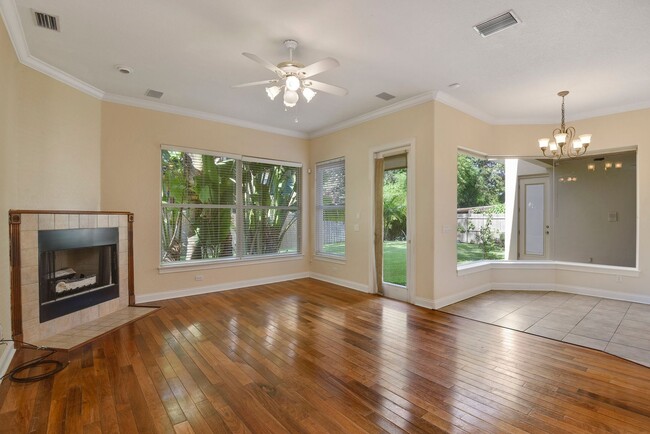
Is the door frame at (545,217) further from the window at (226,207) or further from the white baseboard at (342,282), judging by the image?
the window at (226,207)

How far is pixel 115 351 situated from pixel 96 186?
2.47 meters

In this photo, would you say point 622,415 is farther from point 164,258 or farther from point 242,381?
point 164,258

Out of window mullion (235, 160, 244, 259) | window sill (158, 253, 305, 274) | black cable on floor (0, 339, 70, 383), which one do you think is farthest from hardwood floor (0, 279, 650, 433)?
window mullion (235, 160, 244, 259)

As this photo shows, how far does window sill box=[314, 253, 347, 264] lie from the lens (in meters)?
5.87

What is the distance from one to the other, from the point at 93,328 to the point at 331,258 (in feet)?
12.6

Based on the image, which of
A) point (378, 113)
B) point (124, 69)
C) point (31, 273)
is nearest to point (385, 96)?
point (378, 113)

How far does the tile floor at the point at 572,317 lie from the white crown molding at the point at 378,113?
10.0ft

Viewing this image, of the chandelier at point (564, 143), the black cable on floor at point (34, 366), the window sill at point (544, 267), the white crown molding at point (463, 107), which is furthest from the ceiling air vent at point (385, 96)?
the black cable on floor at point (34, 366)

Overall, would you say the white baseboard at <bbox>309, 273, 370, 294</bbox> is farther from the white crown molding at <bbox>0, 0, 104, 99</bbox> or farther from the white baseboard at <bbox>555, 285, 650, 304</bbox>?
the white crown molding at <bbox>0, 0, 104, 99</bbox>

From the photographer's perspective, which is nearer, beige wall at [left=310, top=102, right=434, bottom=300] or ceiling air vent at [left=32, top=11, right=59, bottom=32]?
ceiling air vent at [left=32, top=11, right=59, bottom=32]

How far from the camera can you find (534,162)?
5.75m

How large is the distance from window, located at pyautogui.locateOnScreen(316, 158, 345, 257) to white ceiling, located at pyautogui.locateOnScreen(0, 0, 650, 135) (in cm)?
171

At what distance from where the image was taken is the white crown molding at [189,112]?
451 cm

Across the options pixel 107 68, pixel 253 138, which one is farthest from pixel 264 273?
pixel 107 68
